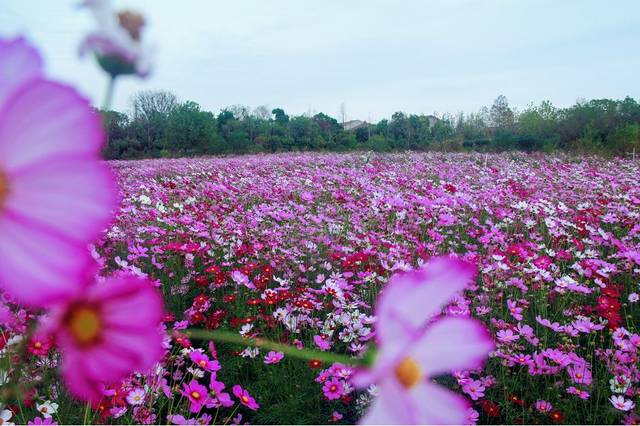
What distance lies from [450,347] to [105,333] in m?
0.12

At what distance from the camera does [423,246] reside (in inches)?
114

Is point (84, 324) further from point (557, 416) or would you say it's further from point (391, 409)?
point (557, 416)

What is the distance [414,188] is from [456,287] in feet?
17.0

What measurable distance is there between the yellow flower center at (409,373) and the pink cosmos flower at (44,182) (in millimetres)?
112

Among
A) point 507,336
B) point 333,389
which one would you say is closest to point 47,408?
point 333,389

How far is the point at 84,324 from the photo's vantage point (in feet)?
0.52

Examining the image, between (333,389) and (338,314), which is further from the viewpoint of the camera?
(338,314)

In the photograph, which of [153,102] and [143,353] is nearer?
[143,353]

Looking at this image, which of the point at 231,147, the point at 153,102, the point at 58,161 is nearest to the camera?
the point at 58,161

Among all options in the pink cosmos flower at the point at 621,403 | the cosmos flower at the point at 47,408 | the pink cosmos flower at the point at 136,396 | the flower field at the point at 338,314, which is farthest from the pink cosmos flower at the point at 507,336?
the cosmos flower at the point at 47,408

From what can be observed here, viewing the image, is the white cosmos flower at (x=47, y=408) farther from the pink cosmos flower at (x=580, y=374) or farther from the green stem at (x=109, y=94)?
the pink cosmos flower at (x=580, y=374)

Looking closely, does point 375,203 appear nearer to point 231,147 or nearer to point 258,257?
point 258,257

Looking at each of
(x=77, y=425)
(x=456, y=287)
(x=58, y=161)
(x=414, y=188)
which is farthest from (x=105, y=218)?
(x=414, y=188)

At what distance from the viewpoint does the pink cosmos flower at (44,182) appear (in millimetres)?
140
